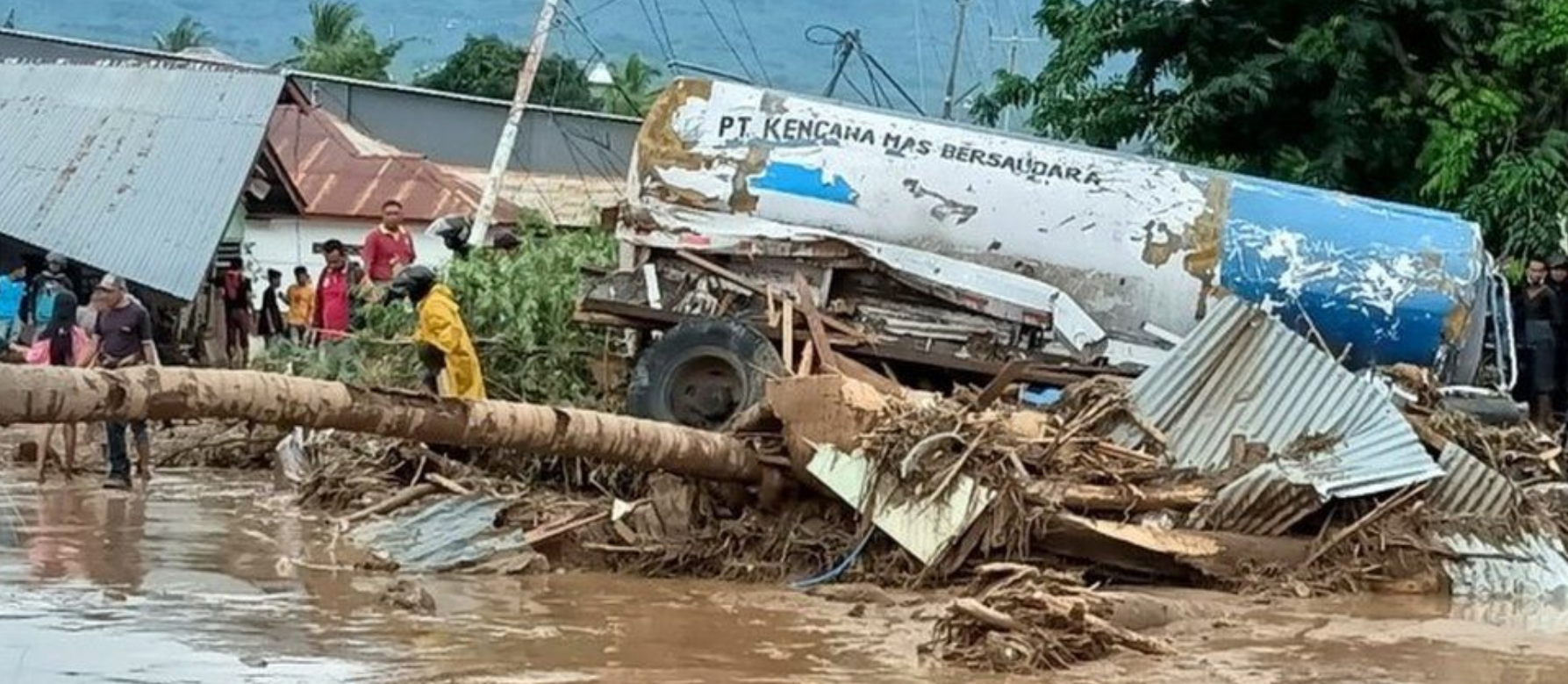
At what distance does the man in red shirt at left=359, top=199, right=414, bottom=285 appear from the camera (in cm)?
1931

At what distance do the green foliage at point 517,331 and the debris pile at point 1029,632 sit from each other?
6217 millimetres

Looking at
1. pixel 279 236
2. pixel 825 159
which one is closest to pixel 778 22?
pixel 279 236

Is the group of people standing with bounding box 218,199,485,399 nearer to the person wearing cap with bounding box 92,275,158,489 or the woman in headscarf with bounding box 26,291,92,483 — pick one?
the person wearing cap with bounding box 92,275,158,489

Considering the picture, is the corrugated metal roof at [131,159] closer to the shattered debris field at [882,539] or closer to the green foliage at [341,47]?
the shattered debris field at [882,539]

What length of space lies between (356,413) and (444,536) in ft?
6.26

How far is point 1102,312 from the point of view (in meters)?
15.2

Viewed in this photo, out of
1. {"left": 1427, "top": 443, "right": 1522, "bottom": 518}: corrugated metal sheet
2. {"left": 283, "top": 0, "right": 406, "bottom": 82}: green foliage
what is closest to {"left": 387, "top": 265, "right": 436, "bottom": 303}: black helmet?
{"left": 1427, "top": 443, "right": 1522, "bottom": 518}: corrugated metal sheet

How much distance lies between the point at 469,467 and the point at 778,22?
156 metres

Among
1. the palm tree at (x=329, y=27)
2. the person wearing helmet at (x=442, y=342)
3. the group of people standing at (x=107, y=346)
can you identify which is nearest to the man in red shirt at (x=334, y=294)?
the group of people standing at (x=107, y=346)

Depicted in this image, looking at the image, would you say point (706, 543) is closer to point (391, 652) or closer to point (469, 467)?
point (469, 467)

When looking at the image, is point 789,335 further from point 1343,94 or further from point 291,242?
point 291,242

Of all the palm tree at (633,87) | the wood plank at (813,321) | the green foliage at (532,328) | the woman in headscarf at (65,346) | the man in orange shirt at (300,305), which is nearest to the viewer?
the wood plank at (813,321)

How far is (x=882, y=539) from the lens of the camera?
1159 cm

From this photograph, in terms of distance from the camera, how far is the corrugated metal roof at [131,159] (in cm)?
2125
